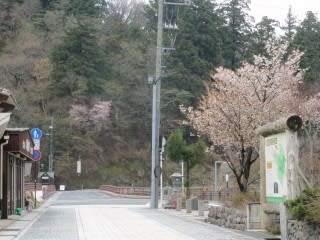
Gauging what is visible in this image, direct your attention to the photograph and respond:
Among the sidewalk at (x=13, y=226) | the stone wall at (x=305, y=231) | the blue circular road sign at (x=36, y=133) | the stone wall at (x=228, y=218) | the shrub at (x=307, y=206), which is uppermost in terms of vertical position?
the blue circular road sign at (x=36, y=133)

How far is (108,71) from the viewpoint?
8519cm

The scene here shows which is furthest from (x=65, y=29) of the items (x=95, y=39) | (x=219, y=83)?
(x=219, y=83)

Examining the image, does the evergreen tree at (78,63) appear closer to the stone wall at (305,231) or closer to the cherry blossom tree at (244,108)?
the cherry blossom tree at (244,108)

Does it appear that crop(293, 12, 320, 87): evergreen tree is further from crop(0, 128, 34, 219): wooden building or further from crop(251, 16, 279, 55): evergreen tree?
crop(0, 128, 34, 219): wooden building

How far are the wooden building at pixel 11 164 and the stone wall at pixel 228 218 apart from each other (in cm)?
800

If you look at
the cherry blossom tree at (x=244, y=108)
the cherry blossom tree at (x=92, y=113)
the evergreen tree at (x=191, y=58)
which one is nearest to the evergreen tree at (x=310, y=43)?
the evergreen tree at (x=191, y=58)

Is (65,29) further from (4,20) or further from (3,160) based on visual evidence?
(3,160)

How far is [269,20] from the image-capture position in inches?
3177

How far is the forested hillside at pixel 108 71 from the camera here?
7700 cm

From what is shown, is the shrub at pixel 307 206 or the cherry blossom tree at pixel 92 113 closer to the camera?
the shrub at pixel 307 206

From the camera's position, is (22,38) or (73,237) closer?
(73,237)

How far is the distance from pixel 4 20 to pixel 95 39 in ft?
50.6

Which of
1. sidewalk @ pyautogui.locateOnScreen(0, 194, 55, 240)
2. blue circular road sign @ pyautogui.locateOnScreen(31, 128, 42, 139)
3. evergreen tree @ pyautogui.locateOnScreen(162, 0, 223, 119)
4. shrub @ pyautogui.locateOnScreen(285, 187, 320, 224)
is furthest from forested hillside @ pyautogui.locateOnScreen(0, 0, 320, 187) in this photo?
shrub @ pyautogui.locateOnScreen(285, 187, 320, 224)

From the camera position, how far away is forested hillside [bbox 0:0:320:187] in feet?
253
